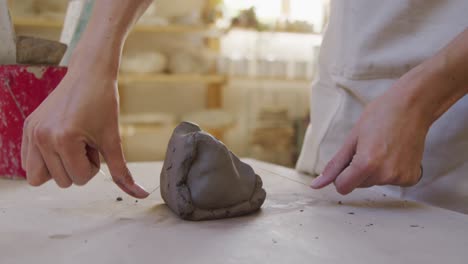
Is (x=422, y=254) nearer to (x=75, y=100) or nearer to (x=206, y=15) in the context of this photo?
(x=75, y=100)

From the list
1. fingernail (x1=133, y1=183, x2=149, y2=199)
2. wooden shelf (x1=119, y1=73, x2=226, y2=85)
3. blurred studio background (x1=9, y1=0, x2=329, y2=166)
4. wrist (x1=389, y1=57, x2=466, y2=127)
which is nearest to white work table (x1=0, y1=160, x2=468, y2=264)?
fingernail (x1=133, y1=183, x2=149, y2=199)

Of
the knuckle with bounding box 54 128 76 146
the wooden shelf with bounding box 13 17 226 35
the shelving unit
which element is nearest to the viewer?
the knuckle with bounding box 54 128 76 146

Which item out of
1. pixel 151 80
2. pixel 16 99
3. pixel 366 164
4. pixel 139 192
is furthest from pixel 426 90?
pixel 151 80

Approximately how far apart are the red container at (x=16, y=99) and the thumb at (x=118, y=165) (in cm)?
33

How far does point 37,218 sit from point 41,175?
0.07 metres

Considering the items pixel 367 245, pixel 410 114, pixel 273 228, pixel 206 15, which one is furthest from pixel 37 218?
pixel 206 15

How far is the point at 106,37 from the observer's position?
739 millimetres

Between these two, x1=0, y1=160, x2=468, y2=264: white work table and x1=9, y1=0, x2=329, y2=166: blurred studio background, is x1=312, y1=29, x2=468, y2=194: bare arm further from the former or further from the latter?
x1=9, y1=0, x2=329, y2=166: blurred studio background

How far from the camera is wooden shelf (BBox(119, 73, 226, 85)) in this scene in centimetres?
273

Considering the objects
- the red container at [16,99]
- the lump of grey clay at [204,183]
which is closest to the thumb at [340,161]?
the lump of grey clay at [204,183]

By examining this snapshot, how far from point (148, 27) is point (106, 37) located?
2092 mm

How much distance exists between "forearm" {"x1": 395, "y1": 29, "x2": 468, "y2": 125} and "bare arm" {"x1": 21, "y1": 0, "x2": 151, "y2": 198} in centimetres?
41

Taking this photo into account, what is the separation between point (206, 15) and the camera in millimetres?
3008

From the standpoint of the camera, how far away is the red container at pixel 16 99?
0.95 metres
